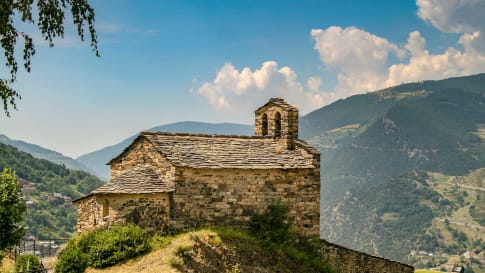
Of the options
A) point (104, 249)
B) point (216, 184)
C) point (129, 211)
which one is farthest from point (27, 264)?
point (216, 184)

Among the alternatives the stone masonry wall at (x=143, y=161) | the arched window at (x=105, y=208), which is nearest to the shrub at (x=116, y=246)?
the arched window at (x=105, y=208)

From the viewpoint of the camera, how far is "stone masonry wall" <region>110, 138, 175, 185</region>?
25.5m

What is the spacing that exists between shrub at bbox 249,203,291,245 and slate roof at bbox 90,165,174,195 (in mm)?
4483

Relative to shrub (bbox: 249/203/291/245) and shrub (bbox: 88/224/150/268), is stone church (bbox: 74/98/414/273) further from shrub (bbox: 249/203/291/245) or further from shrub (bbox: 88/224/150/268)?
shrub (bbox: 88/224/150/268)

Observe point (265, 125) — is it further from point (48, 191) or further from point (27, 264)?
point (48, 191)

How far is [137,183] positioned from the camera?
24484 mm

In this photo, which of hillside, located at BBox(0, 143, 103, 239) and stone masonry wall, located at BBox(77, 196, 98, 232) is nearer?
Answer: stone masonry wall, located at BBox(77, 196, 98, 232)

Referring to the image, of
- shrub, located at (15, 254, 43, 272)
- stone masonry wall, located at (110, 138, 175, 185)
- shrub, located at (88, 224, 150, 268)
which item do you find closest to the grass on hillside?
shrub, located at (88, 224, 150, 268)

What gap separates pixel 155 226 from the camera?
2450cm

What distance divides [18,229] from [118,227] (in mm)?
3720

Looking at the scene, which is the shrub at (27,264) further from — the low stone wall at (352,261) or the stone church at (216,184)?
the low stone wall at (352,261)

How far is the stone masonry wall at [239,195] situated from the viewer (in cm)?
2542

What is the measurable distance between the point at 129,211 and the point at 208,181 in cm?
384

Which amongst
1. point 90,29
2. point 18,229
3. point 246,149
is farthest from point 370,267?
point 90,29
